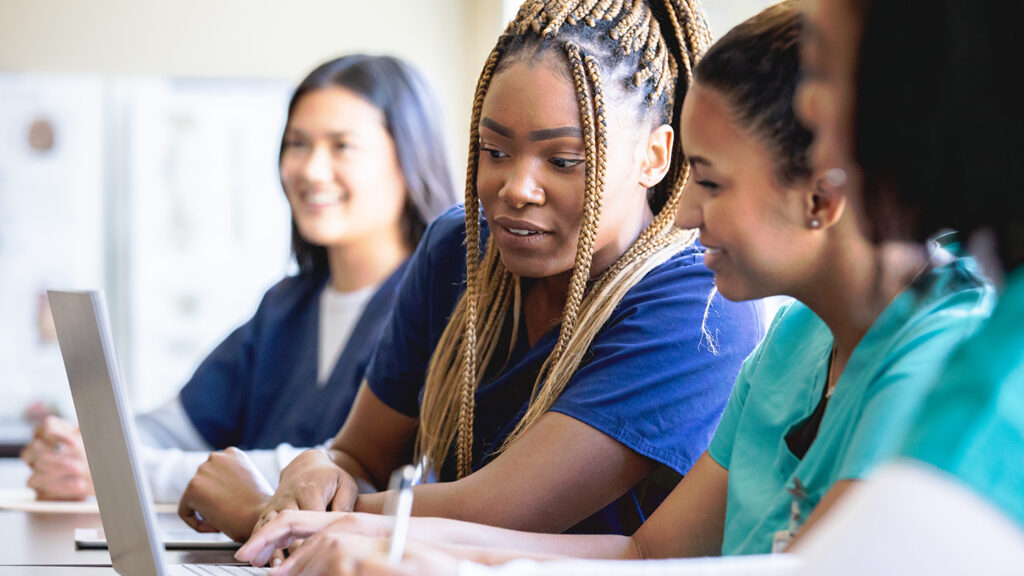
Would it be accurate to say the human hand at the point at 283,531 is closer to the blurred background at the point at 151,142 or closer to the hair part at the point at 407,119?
A: the hair part at the point at 407,119

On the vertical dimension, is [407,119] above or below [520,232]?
above

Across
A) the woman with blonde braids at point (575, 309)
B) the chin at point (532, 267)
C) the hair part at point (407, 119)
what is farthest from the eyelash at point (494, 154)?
the hair part at point (407, 119)

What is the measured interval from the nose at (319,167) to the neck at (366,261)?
14 cm

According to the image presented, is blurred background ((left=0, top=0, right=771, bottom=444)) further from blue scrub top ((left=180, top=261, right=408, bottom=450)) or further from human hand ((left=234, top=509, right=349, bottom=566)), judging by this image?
human hand ((left=234, top=509, right=349, bottom=566))

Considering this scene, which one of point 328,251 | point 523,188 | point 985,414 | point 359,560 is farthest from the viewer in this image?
point 328,251

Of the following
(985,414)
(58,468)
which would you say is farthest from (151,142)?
(985,414)

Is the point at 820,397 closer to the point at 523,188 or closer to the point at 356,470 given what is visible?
the point at 523,188

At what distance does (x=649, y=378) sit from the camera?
1.14 m

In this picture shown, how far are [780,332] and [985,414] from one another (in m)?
0.53

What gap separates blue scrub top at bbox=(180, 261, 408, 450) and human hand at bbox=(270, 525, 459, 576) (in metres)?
1.02

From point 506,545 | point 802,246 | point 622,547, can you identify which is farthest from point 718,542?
point 802,246

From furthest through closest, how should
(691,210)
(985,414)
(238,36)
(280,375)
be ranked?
(238,36) < (280,375) < (691,210) < (985,414)

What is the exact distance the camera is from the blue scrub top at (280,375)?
1.90 metres

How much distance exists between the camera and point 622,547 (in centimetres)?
103
